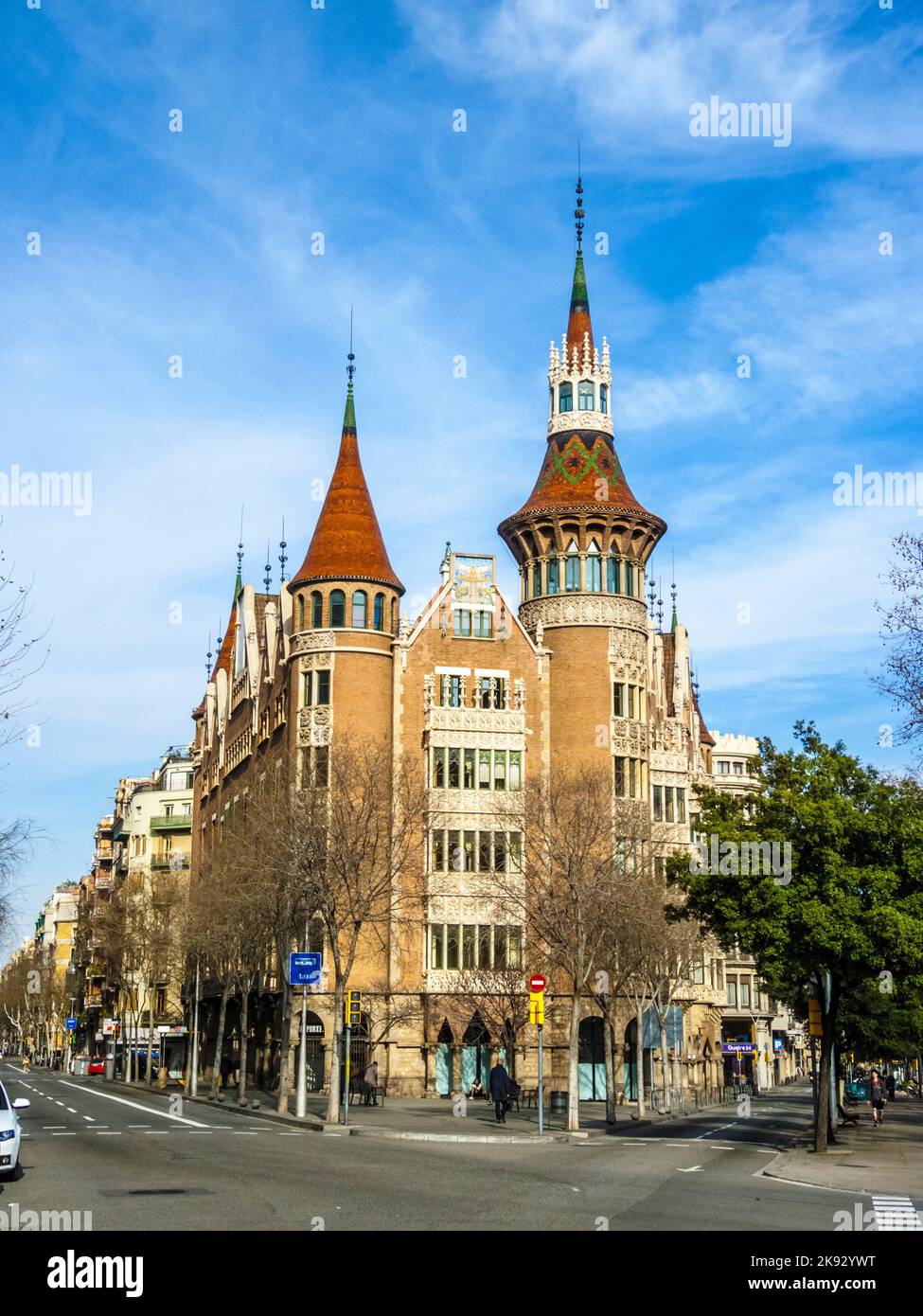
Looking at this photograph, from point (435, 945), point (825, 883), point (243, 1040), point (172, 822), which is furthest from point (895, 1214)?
point (172, 822)

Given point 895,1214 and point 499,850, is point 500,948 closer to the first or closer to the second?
point 499,850

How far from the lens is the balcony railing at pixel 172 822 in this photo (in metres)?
110

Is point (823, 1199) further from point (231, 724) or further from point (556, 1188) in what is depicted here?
point (231, 724)

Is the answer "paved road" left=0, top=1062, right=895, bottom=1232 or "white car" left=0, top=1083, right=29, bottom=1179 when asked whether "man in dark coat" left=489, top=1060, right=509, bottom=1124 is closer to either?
"paved road" left=0, top=1062, right=895, bottom=1232

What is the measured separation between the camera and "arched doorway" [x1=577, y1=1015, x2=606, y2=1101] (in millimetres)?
61156

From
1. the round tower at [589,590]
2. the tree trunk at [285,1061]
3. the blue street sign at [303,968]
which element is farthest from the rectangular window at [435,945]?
the blue street sign at [303,968]

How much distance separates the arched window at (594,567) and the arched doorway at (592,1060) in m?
18.3

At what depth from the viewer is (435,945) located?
5950cm

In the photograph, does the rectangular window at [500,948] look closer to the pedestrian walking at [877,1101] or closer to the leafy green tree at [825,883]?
the pedestrian walking at [877,1101]

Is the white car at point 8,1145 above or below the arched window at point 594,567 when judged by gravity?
below

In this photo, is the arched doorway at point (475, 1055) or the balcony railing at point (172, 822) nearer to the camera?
the arched doorway at point (475, 1055)

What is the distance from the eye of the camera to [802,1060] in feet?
466

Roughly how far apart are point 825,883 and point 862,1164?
20.3ft

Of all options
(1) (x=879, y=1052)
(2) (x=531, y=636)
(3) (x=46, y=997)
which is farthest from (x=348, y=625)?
(3) (x=46, y=997)
